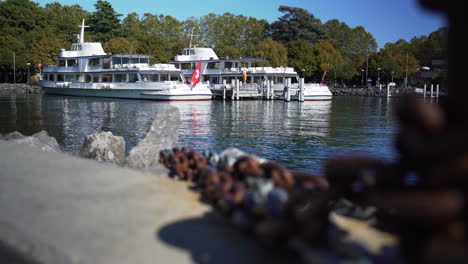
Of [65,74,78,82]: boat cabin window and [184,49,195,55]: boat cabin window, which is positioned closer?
[65,74,78,82]: boat cabin window

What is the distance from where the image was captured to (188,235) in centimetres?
228

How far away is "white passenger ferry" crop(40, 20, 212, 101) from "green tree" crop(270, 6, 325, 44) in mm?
48281

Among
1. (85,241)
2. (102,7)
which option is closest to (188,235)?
(85,241)

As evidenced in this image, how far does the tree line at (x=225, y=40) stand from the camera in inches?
2852

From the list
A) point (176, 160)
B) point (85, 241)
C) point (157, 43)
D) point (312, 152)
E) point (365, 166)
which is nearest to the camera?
point (365, 166)

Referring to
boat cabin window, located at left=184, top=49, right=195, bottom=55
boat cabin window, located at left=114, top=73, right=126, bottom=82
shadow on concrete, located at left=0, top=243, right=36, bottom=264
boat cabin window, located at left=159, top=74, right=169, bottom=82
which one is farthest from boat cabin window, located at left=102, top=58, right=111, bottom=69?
shadow on concrete, located at left=0, top=243, right=36, bottom=264

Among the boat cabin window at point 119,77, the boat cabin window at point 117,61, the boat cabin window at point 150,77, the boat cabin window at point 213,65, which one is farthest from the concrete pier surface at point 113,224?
the boat cabin window at point 213,65

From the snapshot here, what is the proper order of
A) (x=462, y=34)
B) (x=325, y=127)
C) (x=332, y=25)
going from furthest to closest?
(x=332, y=25)
(x=325, y=127)
(x=462, y=34)

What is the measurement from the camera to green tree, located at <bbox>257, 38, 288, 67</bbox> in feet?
244

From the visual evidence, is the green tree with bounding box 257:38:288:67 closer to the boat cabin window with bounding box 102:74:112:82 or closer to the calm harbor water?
the boat cabin window with bounding box 102:74:112:82

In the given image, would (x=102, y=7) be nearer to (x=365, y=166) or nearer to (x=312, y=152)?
(x=312, y=152)

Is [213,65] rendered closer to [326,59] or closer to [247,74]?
[247,74]

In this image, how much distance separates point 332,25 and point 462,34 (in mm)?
115821

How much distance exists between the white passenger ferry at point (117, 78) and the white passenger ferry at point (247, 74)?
637cm
